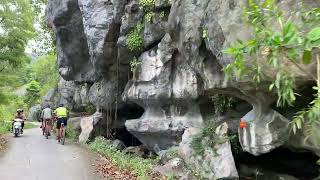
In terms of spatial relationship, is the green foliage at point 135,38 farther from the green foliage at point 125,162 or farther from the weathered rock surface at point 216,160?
the weathered rock surface at point 216,160

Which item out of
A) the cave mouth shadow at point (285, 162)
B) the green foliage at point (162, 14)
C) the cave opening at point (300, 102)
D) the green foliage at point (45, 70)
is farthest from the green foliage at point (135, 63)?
the green foliage at point (45, 70)

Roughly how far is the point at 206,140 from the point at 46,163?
485cm

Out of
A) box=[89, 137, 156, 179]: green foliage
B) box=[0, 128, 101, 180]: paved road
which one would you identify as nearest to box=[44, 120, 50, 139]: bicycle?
box=[0, 128, 101, 180]: paved road

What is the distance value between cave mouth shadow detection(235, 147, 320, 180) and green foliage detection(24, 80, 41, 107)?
139ft

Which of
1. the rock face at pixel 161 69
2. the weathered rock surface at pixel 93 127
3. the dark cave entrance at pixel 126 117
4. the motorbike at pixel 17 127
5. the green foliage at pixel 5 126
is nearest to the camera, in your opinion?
the rock face at pixel 161 69

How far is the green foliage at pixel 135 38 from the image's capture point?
48.6 ft

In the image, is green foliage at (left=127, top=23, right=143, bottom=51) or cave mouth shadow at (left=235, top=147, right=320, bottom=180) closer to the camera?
cave mouth shadow at (left=235, top=147, right=320, bottom=180)

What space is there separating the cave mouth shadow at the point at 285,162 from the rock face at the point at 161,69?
1.24m

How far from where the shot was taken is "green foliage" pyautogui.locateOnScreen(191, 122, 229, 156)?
34.2 feet

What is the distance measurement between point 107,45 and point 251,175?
309 inches

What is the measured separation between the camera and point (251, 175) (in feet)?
36.9

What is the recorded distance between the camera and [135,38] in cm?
1484

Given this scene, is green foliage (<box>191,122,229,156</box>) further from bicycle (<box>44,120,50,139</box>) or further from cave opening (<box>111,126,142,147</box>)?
bicycle (<box>44,120,50,139</box>)

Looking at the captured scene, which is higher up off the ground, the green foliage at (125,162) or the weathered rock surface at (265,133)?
the weathered rock surface at (265,133)
